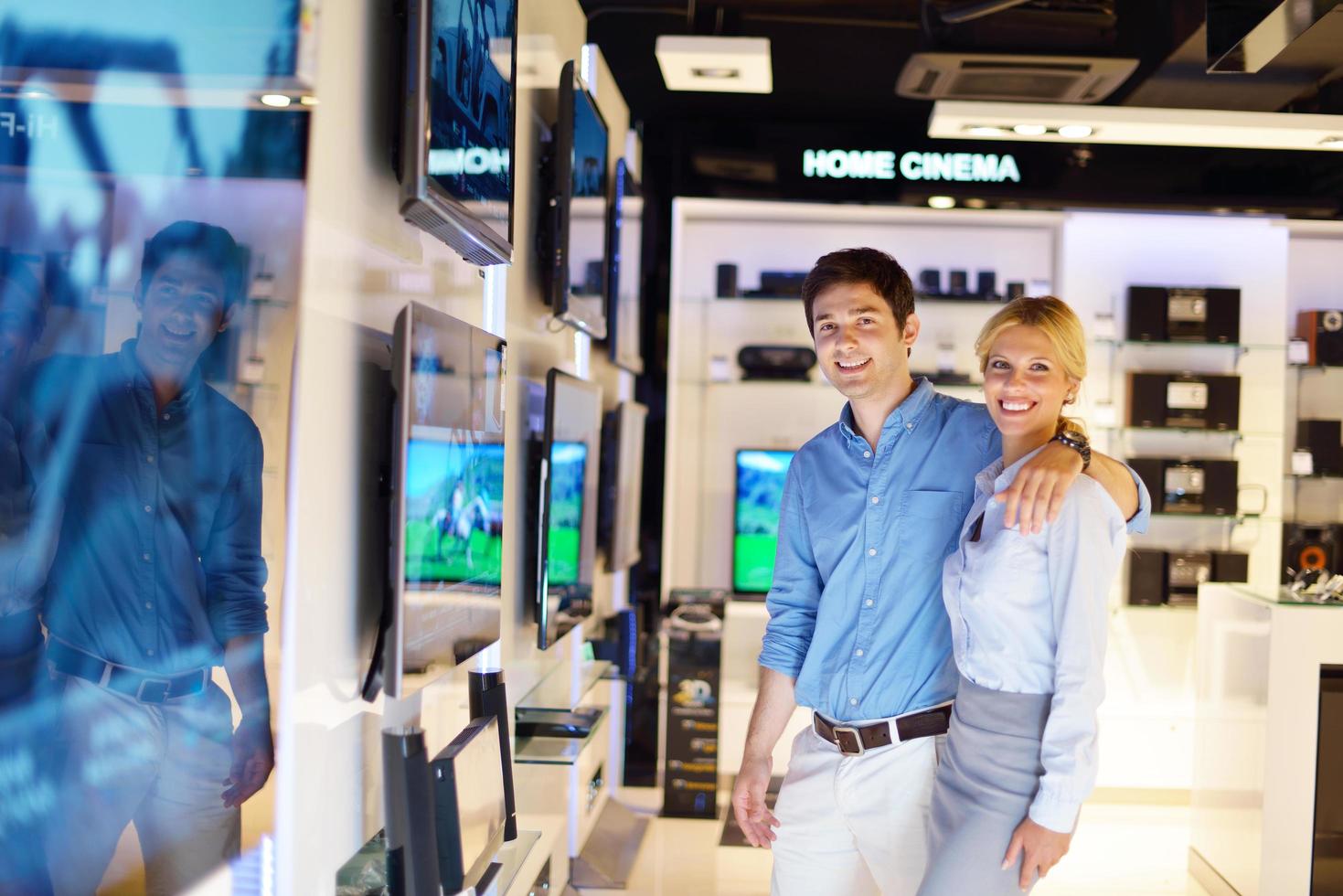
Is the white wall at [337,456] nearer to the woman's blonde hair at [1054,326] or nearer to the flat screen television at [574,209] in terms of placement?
the flat screen television at [574,209]

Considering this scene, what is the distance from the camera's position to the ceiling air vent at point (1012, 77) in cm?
419

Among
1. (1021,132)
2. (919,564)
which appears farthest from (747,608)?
(919,564)

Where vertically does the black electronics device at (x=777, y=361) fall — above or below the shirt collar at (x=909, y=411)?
above

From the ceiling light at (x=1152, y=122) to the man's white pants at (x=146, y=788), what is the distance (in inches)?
173

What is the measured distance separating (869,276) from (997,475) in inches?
20.4

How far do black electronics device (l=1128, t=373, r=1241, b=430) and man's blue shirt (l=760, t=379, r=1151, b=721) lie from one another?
150 inches

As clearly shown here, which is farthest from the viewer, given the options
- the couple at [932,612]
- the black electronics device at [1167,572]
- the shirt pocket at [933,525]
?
the black electronics device at [1167,572]

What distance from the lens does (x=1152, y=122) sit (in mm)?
4930

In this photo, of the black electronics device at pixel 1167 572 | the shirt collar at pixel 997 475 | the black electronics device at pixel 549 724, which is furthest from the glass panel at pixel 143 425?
the black electronics device at pixel 1167 572

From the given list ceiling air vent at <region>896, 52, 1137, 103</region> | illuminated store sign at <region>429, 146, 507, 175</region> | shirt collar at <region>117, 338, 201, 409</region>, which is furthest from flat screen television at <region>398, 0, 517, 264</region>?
ceiling air vent at <region>896, 52, 1137, 103</region>

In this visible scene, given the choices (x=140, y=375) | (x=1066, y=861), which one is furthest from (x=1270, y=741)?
(x=140, y=375)

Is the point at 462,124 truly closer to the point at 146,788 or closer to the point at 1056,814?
the point at 146,788

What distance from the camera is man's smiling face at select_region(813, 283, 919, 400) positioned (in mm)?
Answer: 2361

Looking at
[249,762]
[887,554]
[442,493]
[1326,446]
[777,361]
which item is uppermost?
[777,361]
